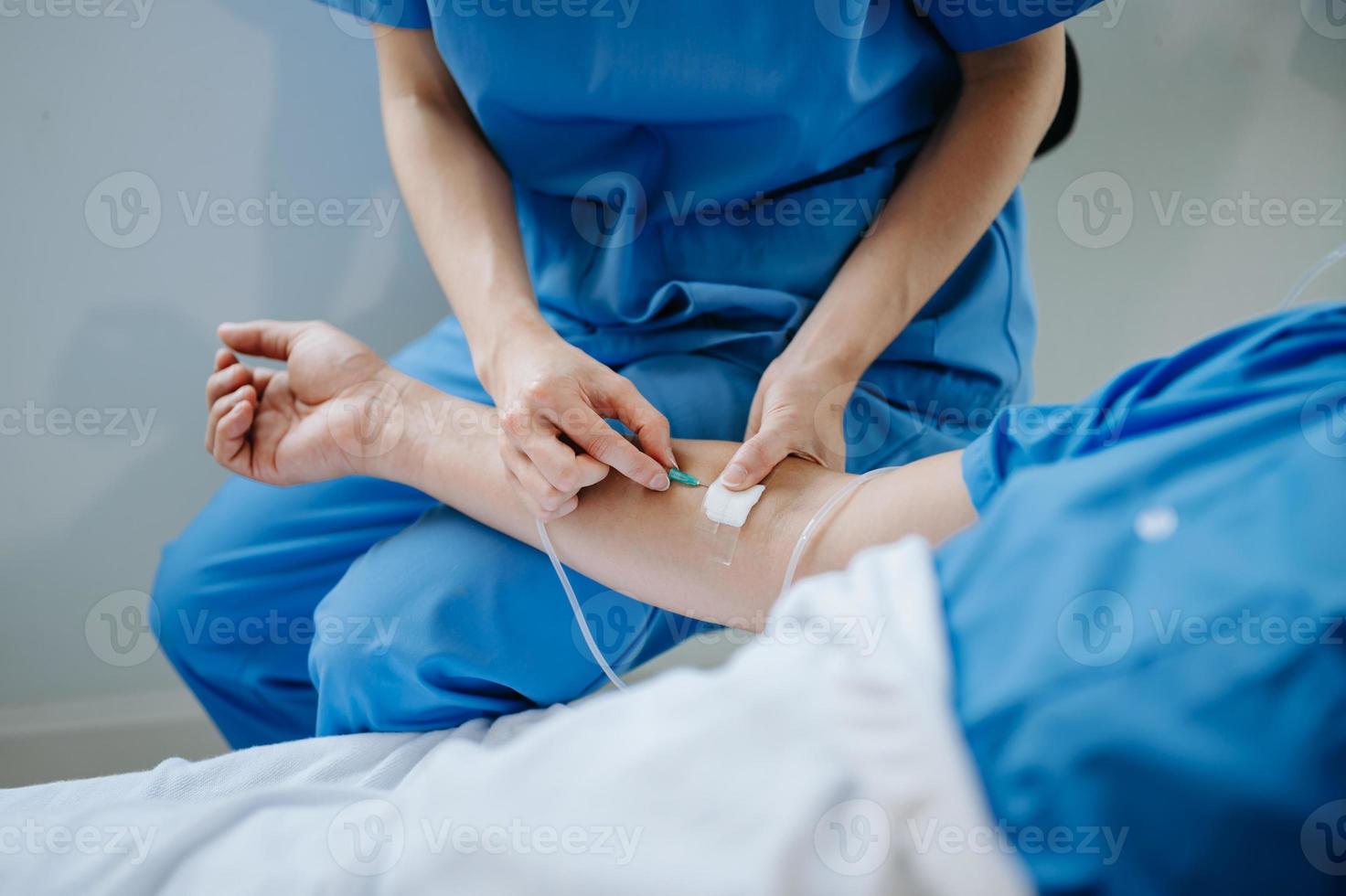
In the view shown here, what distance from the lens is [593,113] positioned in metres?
0.87

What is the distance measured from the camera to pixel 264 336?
987 mm

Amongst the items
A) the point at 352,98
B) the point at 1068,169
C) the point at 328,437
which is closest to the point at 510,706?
the point at 328,437

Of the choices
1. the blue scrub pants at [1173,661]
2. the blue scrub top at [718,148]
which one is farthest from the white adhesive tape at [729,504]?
the blue scrub pants at [1173,661]

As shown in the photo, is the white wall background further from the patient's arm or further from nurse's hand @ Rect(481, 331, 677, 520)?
nurse's hand @ Rect(481, 331, 677, 520)

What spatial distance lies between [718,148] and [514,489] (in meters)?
0.36

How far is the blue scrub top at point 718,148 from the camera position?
2.67 ft

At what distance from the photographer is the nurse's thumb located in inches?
29.4

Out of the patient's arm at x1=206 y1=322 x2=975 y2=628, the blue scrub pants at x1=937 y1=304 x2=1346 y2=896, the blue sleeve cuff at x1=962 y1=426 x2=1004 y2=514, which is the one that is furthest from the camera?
the patient's arm at x1=206 y1=322 x2=975 y2=628

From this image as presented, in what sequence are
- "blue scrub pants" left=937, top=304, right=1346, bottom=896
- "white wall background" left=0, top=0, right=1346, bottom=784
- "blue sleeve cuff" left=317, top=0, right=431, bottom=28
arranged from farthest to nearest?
1. "white wall background" left=0, top=0, right=1346, bottom=784
2. "blue sleeve cuff" left=317, top=0, right=431, bottom=28
3. "blue scrub pants" left=937, top=304, right=1346, bottom=896

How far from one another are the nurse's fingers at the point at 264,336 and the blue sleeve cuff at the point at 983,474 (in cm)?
68

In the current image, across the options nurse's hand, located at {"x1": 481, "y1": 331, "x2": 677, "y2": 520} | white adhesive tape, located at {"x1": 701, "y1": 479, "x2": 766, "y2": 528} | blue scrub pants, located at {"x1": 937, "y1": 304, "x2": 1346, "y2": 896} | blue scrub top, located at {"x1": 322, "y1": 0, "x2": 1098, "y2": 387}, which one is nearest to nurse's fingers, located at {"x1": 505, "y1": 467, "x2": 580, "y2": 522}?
nurse's hand, located at {"x1": 481, "y1": 331, "x2": 677, "y2": 520}

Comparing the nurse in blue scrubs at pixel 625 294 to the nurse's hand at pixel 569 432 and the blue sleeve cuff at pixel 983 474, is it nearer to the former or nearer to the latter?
the nurse's hand at pixel 569 432

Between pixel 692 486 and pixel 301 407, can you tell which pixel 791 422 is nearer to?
pixel 692 486

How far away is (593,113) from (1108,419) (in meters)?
0.54
